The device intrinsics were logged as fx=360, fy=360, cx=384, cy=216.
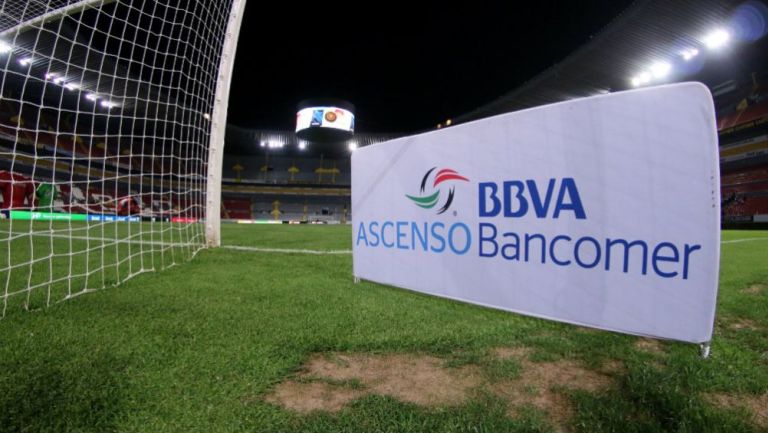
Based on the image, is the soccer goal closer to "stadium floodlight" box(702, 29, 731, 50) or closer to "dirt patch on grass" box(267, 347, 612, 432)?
"dirt patch on grass" box(267, 347, 612, 432)

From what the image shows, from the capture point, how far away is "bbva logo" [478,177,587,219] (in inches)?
62.2

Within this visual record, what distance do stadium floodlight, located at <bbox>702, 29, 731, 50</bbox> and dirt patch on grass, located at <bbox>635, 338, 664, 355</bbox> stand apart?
21.2 meters

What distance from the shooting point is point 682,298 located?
137 cm

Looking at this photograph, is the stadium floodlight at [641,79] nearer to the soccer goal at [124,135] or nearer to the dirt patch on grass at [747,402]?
the soccer goal at [124,135]

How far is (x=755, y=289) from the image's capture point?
3.07 meters

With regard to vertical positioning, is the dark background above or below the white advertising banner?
above

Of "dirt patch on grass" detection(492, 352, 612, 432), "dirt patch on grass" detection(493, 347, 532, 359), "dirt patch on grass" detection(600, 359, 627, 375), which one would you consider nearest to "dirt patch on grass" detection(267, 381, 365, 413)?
"dirt patch on grass" detection(492, 352, 612, 432)

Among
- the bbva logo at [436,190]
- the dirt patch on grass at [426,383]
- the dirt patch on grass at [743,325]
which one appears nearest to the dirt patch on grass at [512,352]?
the dirt patch on grass at [426,383]

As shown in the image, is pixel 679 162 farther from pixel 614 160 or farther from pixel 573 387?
pixel 573 387

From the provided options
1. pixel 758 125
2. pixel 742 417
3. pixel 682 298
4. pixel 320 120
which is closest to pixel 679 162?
pixel 682 298

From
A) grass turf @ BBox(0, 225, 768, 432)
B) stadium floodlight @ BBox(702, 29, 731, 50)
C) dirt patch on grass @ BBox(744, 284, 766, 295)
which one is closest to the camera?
grass turf @ BBox(0, 225, 768, 432)

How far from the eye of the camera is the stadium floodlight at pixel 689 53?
18.0m

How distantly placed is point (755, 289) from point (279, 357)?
395cm

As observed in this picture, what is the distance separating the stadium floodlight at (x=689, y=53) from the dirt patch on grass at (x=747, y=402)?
915 inches
